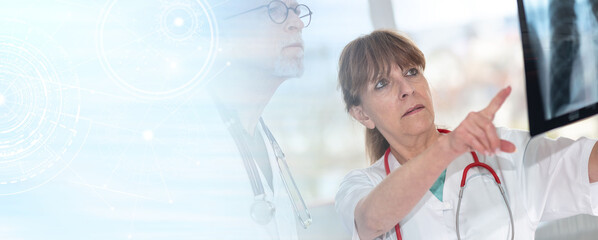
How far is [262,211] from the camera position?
1108 mm

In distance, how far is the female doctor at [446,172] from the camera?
1.01 metres

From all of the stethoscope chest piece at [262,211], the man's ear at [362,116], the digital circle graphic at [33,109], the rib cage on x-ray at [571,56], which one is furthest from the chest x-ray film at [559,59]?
the digital circle graphic at [33,109]

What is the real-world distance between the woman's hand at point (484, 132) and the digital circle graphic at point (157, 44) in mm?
540

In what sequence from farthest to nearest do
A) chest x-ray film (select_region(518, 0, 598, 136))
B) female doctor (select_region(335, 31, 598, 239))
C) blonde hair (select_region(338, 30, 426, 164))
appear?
blonde hair (select_region(338, 30, 426, 164)), female doctor (select_region(335, 31, 598, 239)), chest x-ray film (select_region(518, 0, 598, 136))

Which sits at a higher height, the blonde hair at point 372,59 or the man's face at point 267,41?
the man's face at point 267,41

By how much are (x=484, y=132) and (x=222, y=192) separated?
0.54 m

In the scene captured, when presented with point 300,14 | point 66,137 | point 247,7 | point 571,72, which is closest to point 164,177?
point 66,137

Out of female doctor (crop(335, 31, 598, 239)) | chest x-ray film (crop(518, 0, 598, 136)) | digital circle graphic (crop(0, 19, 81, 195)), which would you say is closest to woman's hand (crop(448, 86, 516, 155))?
chest x-ray film (crop(518, 0, 598, 136))

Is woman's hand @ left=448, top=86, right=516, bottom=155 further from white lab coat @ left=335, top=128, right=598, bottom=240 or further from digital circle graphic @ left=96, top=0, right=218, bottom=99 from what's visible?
digital circle graphic @ left=96, top=0, right=218, bottom=99

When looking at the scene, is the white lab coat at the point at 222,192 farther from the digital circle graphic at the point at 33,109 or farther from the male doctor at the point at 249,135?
the digital circle graphic at the point at 33,109

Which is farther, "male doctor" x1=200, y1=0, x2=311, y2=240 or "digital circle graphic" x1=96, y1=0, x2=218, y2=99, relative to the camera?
"male doctor" x1=200, y1=0, x2=311, y2=240

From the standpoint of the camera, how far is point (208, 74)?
109 centimetres

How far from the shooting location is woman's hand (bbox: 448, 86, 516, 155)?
0.74 meters

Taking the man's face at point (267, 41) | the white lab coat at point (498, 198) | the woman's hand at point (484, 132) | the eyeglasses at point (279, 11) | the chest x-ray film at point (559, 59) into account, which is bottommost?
the white lab coat at point (498, 198)
